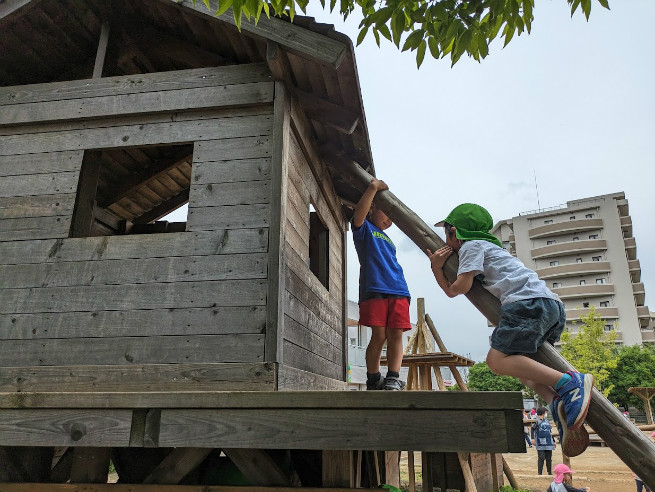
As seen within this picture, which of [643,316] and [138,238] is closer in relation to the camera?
[138,238]

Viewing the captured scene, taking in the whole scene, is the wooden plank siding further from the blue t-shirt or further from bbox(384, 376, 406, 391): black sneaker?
bbox(384, 376, 406, 391): black sneaker

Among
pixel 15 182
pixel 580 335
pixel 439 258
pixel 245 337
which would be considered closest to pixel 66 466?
pixel 245 337

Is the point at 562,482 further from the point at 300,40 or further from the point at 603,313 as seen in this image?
the point at 603,313

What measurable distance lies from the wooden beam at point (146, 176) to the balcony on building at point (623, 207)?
70666mm

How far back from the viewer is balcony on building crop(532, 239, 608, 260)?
65125 millimetres

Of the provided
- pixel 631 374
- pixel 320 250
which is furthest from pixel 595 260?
pixel 320 250

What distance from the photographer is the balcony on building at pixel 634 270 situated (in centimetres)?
6425

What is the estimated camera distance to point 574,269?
2613 inches

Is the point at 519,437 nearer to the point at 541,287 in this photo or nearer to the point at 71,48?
the point at 541,287

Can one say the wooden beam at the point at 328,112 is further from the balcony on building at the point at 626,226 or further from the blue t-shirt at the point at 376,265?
the balcony on building at the point at 626,226

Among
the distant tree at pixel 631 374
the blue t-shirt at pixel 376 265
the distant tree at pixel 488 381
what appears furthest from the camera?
the distant tree at pixel 488 381

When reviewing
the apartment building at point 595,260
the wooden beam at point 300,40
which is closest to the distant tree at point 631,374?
the apartment building at point 595,260

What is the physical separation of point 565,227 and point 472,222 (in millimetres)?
71900

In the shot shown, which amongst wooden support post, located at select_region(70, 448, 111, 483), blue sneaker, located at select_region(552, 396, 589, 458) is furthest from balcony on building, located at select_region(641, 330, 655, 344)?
wooden support post, located at select_region(70, 448, 111, 483)
